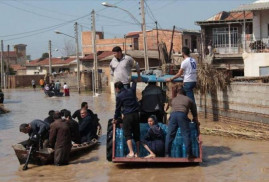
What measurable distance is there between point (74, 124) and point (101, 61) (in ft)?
142

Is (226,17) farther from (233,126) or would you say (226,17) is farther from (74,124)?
(74,124)

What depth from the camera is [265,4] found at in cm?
2938

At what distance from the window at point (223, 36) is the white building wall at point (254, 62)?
620 cm

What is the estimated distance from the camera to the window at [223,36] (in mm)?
34737

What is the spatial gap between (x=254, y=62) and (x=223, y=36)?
24.5 feet

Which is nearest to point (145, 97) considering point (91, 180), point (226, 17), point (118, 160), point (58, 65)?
point (118, 160)

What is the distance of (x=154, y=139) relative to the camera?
10289 mm

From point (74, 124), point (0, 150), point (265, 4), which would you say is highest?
point (265, 4)

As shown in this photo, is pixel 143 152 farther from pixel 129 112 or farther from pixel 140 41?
pixel 140 41

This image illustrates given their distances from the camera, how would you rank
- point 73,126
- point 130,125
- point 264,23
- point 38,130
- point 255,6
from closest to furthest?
point 130,125, point 38,130, point 73,126, point 255,6, point 264,23

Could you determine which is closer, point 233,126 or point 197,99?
point 233,126

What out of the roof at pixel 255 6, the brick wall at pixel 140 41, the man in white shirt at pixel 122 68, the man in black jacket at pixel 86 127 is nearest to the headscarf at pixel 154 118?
the man in white shirt at pixel 122 68

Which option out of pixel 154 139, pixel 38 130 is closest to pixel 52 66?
pixel 38 130

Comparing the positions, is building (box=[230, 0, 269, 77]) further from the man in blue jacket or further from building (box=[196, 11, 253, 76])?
the man in blue jacket
